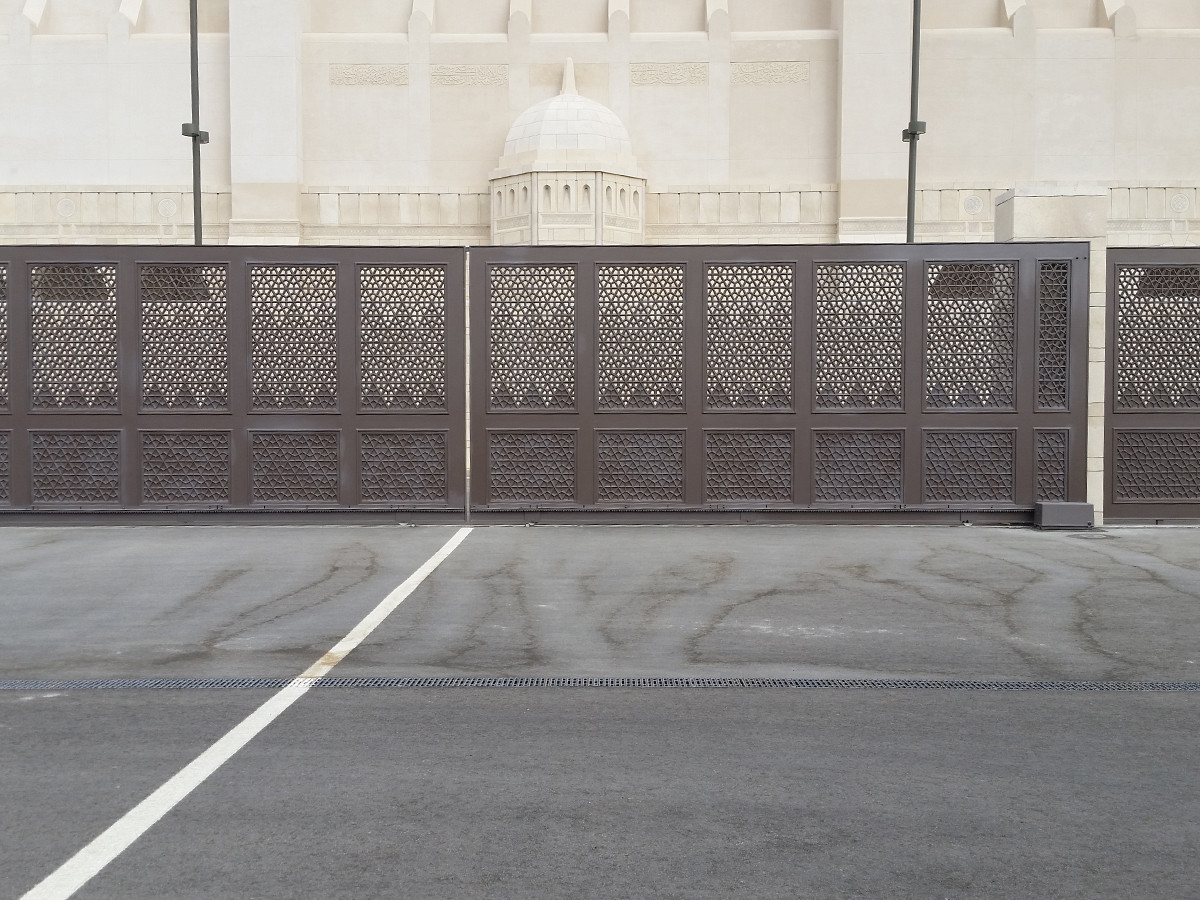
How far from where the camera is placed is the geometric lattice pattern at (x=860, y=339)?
11.0 metres

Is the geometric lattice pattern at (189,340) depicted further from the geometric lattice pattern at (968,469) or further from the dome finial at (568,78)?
the dome finial at (568,78)

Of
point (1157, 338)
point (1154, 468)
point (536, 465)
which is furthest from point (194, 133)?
point (1154, 468)

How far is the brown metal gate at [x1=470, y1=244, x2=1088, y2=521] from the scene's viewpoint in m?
11.0

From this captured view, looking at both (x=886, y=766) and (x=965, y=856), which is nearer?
(x=965, y=856)

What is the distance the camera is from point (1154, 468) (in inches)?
440

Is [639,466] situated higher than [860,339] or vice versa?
[860,339]

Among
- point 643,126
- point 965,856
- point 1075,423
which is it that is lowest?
point 965,856

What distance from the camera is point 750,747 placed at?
4.12 m

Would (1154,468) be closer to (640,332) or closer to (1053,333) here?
(1053,333)

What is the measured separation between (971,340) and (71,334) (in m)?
8.28

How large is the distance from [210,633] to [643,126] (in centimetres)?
2583

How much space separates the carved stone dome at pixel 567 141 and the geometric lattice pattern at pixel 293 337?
16.9 metres

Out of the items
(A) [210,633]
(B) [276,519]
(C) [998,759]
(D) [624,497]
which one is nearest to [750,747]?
(C) [998,759]

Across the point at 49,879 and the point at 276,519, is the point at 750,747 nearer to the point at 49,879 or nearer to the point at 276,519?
the point at 49,879
